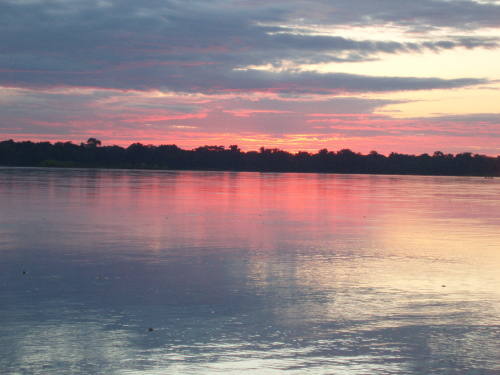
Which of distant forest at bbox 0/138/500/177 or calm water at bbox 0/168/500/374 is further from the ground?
distant forest at bbox 0/138/500/177

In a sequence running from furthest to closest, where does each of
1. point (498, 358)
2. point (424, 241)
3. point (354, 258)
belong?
point (424, 241)
point (354, 258)
point (498, 358)

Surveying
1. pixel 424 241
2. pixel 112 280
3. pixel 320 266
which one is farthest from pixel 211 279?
pixel 424 241

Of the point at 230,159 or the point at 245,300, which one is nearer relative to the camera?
the point at 245,300

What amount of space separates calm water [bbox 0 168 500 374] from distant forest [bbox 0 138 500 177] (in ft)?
409

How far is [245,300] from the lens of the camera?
741 cm

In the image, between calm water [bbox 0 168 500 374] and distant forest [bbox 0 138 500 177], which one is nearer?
calm water [bbox 0 168 500 374]

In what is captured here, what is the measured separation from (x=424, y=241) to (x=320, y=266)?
429 centimetres

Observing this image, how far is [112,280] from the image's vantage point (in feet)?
27.7

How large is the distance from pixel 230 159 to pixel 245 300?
155 m

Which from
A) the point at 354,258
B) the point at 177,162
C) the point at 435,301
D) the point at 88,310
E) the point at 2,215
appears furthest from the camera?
the point at 177,162

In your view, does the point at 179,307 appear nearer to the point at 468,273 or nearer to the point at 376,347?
the point at 376,347

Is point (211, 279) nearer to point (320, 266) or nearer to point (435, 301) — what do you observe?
point (320, 266)

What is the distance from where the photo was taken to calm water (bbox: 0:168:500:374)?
5312mm

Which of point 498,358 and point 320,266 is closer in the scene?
point 498,358
